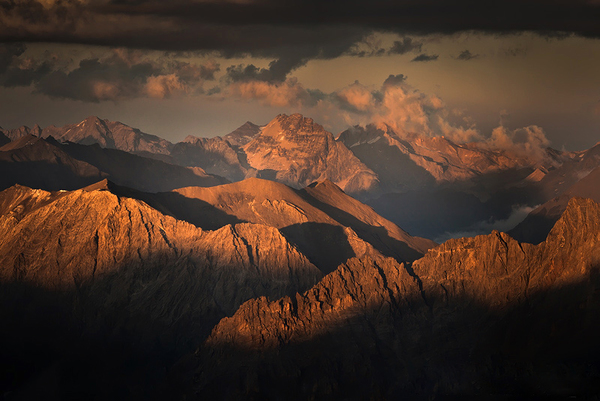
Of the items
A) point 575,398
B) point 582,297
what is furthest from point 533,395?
point 582,297

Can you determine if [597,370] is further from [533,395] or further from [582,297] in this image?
[582,297]

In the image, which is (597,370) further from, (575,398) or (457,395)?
(457,395)

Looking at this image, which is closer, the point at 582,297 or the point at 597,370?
the point at 597,370

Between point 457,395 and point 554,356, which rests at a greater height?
point 554,356

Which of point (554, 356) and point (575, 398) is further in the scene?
point (554, 356)

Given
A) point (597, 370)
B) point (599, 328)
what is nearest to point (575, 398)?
point (597, 370)

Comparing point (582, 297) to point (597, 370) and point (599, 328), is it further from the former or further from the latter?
point (597, 370)

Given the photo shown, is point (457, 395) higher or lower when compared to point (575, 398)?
lower
